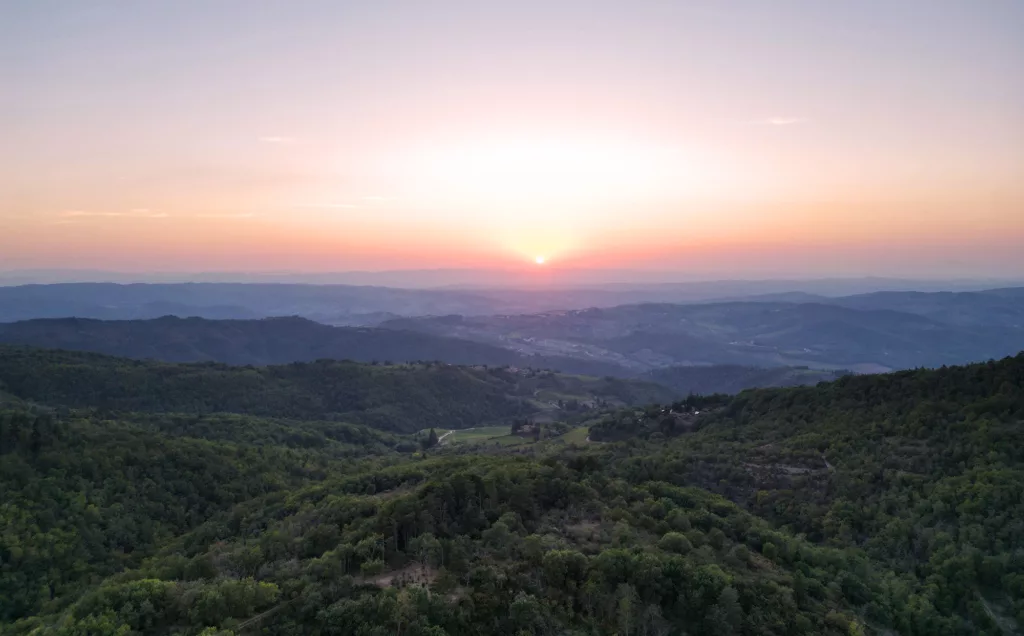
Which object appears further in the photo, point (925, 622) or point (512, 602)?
point (925, 622)

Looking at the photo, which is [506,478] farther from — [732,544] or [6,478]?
[6,478]

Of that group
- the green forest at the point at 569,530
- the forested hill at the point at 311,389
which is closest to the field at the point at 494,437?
the forested hill at the point at 311,389

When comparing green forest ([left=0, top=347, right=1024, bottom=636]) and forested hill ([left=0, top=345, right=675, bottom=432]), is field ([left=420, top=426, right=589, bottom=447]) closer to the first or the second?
forested hill ([left=0, top=345, right=675, bottom=432])

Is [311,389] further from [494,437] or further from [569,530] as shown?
[569,530]

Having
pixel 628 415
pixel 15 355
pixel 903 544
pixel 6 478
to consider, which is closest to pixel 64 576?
pixel 6 478

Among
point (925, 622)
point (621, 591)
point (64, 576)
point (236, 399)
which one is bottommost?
point (236, 399)

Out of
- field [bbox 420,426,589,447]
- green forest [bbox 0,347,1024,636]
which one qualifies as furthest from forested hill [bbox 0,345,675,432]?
green forest [bbox 0,347,1024,636]
